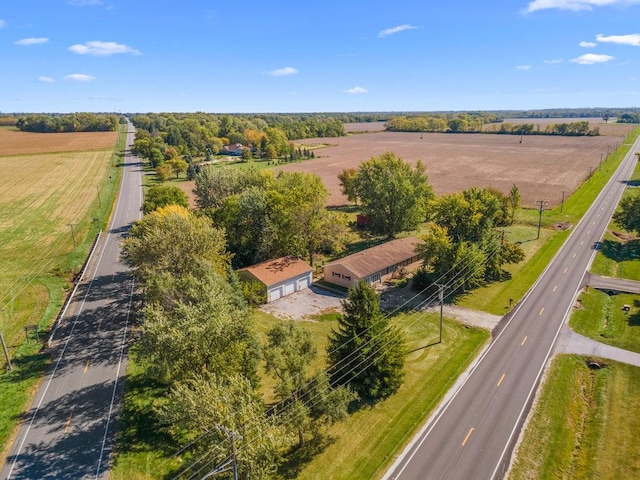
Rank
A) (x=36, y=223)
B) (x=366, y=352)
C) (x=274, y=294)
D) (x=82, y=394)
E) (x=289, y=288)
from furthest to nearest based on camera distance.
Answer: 1. (x=36, y=223)
2. (x=289, y=288)
3. (x=274, y=294)
4. (x=82, y=394)
5. (x=366, y=352)

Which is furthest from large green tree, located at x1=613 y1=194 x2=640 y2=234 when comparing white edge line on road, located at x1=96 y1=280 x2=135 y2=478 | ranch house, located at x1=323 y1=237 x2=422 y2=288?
white edge line on road, located at x1=96 y1=280 x2=135 y2=478

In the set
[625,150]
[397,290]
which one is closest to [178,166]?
[397,290]

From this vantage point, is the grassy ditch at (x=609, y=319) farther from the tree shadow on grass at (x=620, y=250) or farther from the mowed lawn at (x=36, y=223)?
the mowed lawn at (x=36, y=223)

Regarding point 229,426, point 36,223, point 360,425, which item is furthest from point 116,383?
point 36,223

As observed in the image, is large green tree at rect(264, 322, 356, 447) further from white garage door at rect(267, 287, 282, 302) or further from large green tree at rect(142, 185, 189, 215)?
large green tree at rect(142, 185, 189, 215)

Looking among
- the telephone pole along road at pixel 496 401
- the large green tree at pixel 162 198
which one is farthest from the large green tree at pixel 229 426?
the large green tree at pixel 162 198

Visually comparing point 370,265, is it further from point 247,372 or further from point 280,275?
point 247,372
